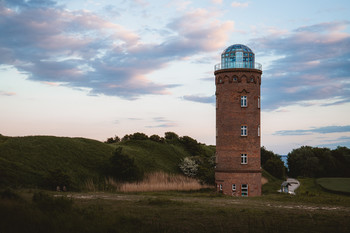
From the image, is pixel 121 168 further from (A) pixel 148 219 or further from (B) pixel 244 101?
(A) pixel 148 219

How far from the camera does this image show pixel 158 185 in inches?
1575

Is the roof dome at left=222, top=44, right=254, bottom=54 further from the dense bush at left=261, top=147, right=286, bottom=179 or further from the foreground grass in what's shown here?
the dense bush at left=261, top=147, right=286, bottom=179

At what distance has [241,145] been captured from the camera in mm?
41344

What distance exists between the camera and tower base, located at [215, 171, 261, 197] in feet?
134

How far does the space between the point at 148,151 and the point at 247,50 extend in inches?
929

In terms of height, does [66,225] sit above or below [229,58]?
below

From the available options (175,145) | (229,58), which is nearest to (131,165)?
(229,58)

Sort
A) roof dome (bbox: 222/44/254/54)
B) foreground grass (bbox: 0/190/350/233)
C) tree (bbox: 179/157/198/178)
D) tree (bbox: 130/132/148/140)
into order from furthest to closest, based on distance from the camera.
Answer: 1. tree (bbox: 130/132/148/140)
2. tree (bbox: 179/157/198/178)
3. roof dome (bbox: 222/44/254/54)
4. foreground grass (bbox: 0/190/350/233)

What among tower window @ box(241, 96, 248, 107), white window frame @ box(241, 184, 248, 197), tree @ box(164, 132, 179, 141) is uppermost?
tower window @ box(241, 96, 248, 107)

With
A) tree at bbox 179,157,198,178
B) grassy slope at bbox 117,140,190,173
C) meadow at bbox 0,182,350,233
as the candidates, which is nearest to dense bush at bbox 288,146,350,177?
grassy slope at bbox 117,140,190,173

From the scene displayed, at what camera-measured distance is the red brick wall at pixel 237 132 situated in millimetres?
41281

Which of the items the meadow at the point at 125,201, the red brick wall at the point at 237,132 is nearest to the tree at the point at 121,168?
the meadow at the point at 125,201

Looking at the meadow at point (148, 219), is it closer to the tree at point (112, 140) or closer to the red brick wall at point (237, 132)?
the red brick wall at point (237, 132)

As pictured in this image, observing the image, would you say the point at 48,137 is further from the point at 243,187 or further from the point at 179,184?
the point at 243,187
